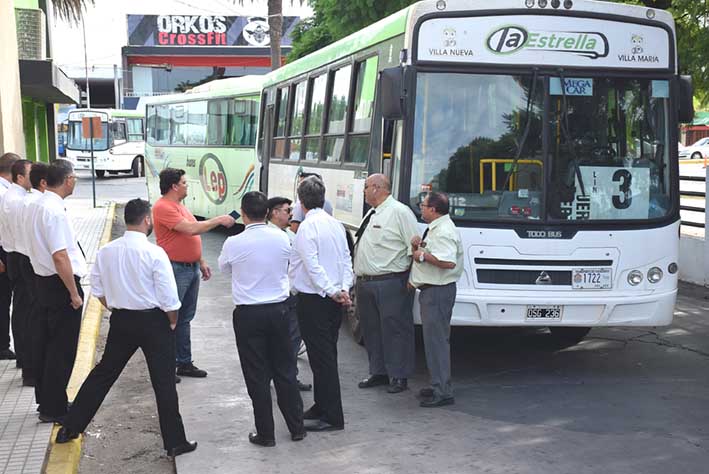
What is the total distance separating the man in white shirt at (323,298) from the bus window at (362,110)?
269 centimetres

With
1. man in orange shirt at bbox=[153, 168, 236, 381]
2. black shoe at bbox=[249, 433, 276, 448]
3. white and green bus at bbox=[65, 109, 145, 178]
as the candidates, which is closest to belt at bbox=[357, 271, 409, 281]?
man in orange shirt at bbox=[153, 168, 236, 381]

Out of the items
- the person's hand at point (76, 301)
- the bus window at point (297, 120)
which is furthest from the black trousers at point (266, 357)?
the bus window at point (297, 120)

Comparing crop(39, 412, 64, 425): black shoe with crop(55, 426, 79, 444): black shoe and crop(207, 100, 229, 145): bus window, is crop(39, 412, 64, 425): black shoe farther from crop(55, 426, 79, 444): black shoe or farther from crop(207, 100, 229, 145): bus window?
crop(207, 100, 229, 145): bus window

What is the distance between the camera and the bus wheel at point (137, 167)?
156 feet

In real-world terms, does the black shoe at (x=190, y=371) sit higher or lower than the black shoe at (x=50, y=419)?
lower

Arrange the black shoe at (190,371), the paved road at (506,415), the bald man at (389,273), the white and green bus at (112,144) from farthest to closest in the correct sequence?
the white and green bus at (112,144)
the black shoe at (190,371)
the bald man at (389,273)
the paved road at (506,415)

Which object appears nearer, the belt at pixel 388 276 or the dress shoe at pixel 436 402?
the dress shoe at pixel 436 402

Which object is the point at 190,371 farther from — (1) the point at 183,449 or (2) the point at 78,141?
(2) the point at 78,141

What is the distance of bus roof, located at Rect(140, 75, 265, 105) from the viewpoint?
59.9ft

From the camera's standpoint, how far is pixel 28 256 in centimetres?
714

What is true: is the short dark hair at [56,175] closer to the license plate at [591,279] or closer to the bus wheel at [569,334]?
the license plate at [591,279]

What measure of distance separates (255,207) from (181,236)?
196 centimetres

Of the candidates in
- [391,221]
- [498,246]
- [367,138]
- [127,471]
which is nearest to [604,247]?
[498,246]

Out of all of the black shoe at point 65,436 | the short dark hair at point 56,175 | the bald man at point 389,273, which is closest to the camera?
the black shoe at point 65,436
